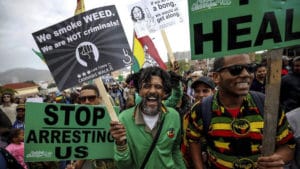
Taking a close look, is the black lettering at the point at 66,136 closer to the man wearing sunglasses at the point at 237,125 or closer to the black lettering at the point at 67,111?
the black lettering at the point at 67,111

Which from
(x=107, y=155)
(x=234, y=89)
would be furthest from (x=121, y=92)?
(x=234, y=89)

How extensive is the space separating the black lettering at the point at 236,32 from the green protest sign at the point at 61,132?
59.4 inches

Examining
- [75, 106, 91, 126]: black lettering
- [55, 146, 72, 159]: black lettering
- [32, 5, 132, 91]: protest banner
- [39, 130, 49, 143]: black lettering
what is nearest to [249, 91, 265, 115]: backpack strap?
[32, 5, 132, 91]: protest banner

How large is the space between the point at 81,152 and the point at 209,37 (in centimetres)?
169

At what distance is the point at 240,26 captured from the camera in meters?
2.11

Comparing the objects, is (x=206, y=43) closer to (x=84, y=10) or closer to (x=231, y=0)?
(x=231, y=0)

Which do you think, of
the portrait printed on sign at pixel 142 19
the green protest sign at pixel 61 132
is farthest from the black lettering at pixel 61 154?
the portrait printed on sign at pixel 142 19

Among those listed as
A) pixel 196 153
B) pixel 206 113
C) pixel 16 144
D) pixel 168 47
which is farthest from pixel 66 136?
pixel 168 47

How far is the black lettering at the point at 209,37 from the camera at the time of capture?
215 centimetres

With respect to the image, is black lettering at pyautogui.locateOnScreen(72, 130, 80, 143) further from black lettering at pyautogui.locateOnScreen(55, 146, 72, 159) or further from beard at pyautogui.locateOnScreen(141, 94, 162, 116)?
beard at pyautogui.locateOnScreen(141, 94, 162, 116)

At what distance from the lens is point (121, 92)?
13867 mm

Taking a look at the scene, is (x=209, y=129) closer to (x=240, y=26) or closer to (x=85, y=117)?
(x=240, y=26)

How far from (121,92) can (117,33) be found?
11.0 m

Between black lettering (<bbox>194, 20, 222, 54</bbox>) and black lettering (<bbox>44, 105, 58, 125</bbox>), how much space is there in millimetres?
1574
